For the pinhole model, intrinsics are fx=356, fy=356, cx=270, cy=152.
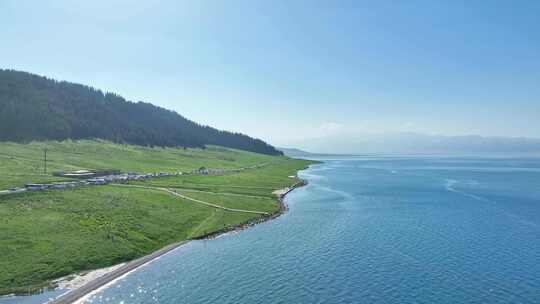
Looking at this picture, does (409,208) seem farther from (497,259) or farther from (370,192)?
(497,259)

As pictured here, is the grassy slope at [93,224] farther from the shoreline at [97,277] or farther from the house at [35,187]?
the house at [35,187]

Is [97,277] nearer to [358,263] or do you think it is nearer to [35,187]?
[358,263]

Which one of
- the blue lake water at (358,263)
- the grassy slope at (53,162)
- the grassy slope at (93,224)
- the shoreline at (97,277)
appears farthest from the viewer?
the grassy slope at (53,162)

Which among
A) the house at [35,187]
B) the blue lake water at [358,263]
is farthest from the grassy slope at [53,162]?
the blue lake water at [358,263]

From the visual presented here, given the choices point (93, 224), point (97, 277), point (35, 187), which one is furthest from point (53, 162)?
point (97, 277)

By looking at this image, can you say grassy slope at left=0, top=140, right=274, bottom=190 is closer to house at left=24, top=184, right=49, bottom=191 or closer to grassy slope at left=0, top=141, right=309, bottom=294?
house at left=24, top=184, right=49, bottom=191

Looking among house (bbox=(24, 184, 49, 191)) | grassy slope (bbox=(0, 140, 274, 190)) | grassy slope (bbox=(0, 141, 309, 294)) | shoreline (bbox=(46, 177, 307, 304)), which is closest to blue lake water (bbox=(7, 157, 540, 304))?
shoreline (bbox=(46, 177, 307, 304))

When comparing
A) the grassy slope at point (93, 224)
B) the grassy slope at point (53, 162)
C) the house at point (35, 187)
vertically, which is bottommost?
the grassy slope at point (93, 224)

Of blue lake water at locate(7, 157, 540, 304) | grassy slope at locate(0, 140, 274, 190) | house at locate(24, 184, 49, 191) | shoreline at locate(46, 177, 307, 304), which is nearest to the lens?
shoreline at locate(46, 177, 307, 304)

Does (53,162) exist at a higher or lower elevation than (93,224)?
higher
